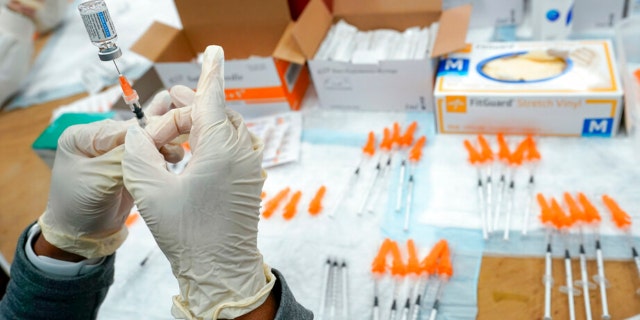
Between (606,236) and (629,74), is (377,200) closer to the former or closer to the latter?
(606,236)

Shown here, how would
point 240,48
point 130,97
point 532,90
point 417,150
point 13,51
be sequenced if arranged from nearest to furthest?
point 130,97 → point 532,90 → point 417,150 → point 240,48 → point 13,51

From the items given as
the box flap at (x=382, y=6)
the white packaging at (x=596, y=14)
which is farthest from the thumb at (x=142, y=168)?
the white packaging at (x=596, y=14)

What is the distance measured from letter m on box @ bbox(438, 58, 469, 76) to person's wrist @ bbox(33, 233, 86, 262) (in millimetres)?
1063

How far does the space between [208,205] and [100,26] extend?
15.5 inches

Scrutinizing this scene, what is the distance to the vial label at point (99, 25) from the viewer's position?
3.24 feet

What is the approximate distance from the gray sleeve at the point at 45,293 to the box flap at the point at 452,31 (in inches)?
41.2

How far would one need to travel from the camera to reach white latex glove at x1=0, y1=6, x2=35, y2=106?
7.52 feet

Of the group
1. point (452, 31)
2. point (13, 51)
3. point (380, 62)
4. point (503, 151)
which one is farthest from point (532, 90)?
point (13, 51)

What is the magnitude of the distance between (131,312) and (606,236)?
3.79 ft

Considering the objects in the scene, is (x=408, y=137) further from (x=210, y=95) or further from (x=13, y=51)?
(x=13, y=51)

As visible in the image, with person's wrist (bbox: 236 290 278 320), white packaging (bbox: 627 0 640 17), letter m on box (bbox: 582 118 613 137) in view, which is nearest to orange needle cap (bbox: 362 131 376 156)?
letter m on box (bbox: 582 118 613 137)

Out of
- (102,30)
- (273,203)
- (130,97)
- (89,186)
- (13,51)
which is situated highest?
(102,30)

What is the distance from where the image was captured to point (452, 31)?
5.10 feet

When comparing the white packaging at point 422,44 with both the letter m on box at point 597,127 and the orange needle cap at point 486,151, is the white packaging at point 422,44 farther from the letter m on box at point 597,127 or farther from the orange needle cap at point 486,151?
the letter m on box at point 597,127
